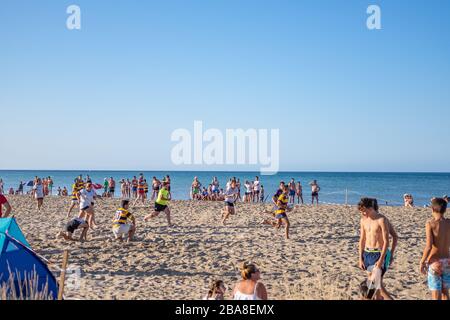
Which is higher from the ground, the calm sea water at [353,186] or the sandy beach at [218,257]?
the sandy beach at [218,257]

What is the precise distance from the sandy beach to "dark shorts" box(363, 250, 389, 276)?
1145mm

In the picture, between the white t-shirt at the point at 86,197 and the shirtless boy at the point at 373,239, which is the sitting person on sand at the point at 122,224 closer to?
the white t-shirt at the point at 86,197

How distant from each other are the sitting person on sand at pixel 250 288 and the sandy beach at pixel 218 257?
182 cm

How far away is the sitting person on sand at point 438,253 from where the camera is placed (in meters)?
4.60

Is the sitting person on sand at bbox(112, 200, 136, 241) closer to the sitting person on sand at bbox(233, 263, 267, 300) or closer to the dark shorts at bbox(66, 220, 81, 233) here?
the dark shorts at bbox(66, 220, 81, 233)

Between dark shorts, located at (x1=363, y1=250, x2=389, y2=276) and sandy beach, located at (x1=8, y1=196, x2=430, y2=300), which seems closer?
dark shorts, located at (x1=363, y1=250, x2=389, y2=276)

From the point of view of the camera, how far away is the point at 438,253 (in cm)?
470

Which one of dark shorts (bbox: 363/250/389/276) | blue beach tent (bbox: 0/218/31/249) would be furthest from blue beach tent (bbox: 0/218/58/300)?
dark shorts (bbox: 363/250/389/276)

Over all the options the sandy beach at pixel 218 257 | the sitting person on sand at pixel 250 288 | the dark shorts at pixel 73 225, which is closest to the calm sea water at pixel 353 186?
the sandy beach at pixel 218 257

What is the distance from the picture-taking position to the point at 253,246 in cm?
987

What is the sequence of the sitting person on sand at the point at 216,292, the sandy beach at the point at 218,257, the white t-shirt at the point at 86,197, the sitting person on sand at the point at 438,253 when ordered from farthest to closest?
the white t-shirt at the point at 86,197 < the sandy beach at the point at 218,257 < the sitting person on sand at the point at 216,292 < the sitting person on sand at the point at 438,253

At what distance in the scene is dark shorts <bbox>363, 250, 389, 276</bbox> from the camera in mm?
5141

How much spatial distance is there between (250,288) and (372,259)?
69.7 inches
